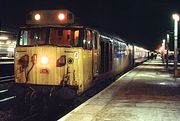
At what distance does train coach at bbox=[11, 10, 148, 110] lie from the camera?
37.8 ft

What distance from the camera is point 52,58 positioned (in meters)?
11.6

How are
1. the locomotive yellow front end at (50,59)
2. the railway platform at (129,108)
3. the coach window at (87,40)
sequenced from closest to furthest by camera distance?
the railway platform at (129,108)
the locomotive yellow front end at (50,59)
the coach window at (87,40)

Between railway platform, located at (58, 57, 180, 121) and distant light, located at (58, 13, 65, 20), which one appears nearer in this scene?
railway platform, located at (58, 57, 180, 121)

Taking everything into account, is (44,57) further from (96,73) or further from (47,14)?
(96,73)

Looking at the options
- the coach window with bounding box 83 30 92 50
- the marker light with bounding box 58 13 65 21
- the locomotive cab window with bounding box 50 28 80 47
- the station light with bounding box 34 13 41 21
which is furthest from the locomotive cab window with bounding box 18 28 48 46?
the coach window with bounding box 83 30 92 50

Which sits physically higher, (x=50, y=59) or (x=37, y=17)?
(x=37, y=17)

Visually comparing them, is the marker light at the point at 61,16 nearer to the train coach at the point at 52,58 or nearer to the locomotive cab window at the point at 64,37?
the train coach at the point at 52,58

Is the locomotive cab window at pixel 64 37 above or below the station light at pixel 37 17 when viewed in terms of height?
below

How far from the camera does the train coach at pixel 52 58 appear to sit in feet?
37.8

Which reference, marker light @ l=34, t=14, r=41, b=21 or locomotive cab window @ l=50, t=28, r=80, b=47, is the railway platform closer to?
locomotive cab window @ l=50, t=28, r=80, b=47

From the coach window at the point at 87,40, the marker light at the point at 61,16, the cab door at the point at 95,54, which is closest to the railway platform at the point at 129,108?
the cab door at the point at 95,54

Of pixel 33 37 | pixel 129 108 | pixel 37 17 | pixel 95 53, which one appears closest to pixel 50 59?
pixel 33 37

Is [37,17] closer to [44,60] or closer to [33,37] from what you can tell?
[33,37]

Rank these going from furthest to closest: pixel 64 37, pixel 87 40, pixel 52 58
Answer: pixel 87 40 < pixel 64 37 < pixel 52 58
